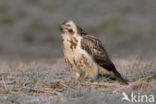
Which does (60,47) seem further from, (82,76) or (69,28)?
(69,28)

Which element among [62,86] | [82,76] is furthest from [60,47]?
[62,86]

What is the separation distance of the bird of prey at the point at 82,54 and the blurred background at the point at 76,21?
9016mm

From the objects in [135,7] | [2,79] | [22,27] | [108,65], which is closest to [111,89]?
[108,65]

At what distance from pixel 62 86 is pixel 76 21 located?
52.2 ft

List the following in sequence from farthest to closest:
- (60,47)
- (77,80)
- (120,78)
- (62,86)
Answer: (60,47) < (120,78) < (77,80) < (62,86)

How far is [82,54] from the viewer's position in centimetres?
927

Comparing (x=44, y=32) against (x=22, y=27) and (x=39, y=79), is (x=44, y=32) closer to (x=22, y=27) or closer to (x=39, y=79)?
(x=22, y=27)

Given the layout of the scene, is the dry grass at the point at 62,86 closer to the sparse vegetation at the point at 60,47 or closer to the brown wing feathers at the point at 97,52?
the sparse vegetation at the point at 60,47

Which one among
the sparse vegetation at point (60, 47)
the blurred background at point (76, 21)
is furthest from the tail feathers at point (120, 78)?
the blurred background at point (76, 21)

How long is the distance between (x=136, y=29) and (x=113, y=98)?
52.0 feet

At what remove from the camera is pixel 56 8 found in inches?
1131

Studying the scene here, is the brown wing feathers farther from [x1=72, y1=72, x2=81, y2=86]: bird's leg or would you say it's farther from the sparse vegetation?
[x1=72, y1=72, x2=81, y2=86]: bird's leg

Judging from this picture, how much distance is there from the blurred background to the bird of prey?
902 cm

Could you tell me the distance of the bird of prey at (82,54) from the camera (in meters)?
9.23
